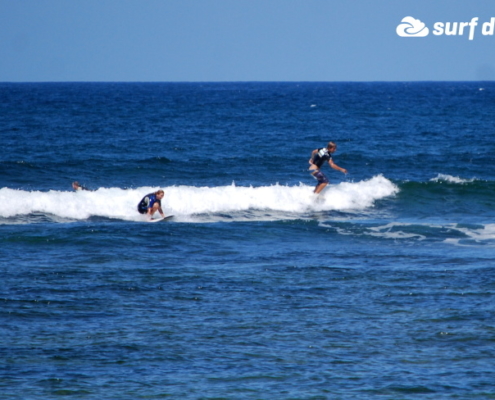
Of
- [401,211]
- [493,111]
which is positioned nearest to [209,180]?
[401,211]

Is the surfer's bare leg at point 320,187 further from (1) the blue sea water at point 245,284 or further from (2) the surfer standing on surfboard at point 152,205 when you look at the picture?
(2) the surfer standing on surfboard at point 152,205

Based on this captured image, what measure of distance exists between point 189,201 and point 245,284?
904 cm

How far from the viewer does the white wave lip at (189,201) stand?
1911cm

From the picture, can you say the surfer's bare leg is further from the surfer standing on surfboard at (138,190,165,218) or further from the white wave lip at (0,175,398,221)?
the surfer standing on surfboard at (138,190,165,218)

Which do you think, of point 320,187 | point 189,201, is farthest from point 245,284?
point 320,187

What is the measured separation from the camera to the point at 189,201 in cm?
2041

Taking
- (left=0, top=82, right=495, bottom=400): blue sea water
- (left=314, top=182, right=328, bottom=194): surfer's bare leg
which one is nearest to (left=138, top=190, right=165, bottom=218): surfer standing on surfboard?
(left=0, top=82, right=495, bottom=400): blue sea water

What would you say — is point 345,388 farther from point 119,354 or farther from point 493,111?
point 493,111

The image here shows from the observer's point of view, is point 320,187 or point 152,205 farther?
point 320,187

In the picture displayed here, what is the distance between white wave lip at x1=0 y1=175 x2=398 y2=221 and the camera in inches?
752

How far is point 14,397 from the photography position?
727 cm

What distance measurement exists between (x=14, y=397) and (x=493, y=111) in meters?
60.1

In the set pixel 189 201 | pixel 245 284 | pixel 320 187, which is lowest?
pixel 245 284

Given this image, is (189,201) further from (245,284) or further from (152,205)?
(245,284)
